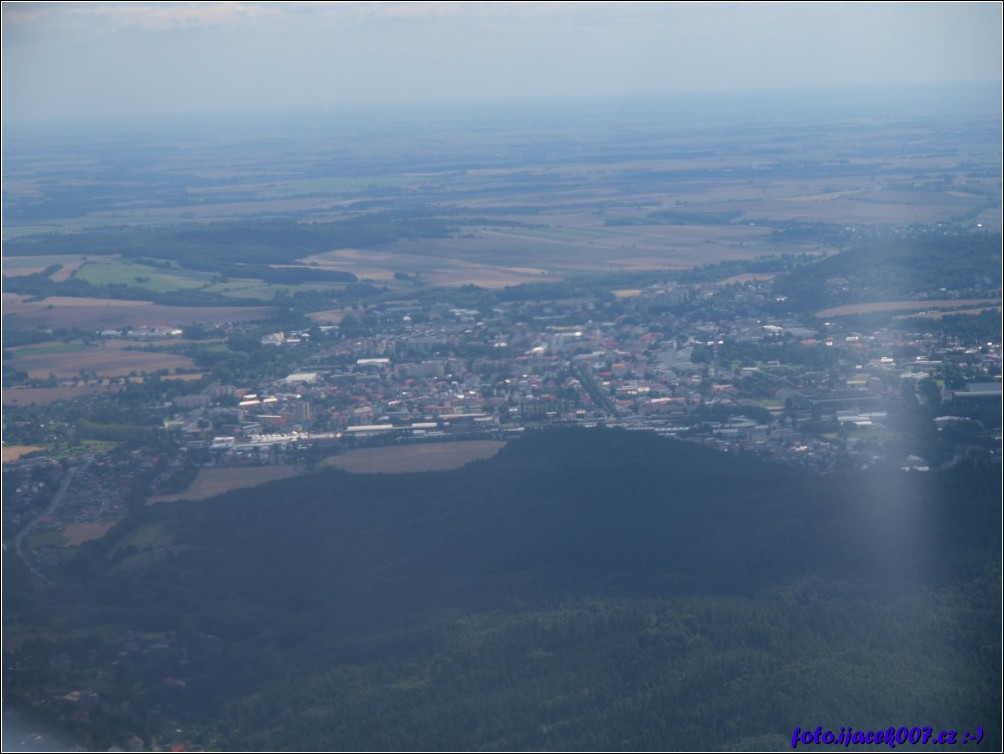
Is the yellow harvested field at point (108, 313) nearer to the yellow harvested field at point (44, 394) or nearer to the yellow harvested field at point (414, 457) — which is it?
the yellow harvested field at point (44, 394)

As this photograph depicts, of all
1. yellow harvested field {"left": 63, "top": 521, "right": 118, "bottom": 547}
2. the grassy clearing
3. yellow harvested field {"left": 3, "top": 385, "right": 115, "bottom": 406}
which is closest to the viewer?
yellow harvested field {"left": 63, "top": 521, "right": 118, "bottom": 547}

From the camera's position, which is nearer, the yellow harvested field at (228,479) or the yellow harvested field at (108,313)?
the yellow harvested field at (228,479)

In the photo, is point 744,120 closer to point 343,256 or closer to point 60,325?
point 343,256

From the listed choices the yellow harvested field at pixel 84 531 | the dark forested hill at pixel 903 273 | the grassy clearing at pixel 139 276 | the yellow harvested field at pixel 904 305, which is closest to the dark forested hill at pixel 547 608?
the yellow harvested field at pixel 84 531

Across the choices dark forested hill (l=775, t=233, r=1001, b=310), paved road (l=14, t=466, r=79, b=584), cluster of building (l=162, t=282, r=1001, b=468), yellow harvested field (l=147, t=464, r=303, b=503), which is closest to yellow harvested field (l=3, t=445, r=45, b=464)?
paved road (l=14, t=466, r=79, b=584)

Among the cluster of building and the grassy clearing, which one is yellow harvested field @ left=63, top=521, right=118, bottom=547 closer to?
the cluster of building

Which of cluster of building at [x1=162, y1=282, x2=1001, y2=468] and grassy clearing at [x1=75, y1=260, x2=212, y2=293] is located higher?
grassy clearing at [x1=75, y1=260, x2=212, y2=293]
